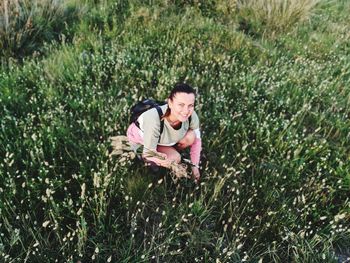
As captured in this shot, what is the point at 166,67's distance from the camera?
490cm

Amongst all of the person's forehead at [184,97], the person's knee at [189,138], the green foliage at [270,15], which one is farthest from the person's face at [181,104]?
the green foliage at [270,15]

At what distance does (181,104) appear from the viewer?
2969mm

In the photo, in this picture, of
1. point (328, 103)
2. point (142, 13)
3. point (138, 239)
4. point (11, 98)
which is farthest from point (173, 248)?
point (142, 13)

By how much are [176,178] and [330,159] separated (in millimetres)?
1835

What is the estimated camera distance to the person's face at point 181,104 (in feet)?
9.62

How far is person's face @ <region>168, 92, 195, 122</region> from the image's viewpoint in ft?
9.62

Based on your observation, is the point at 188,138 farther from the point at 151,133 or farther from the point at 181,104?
the point at 181,104

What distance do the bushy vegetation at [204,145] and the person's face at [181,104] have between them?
0.61 metres

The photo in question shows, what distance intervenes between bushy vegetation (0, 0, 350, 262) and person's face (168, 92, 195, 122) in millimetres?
611

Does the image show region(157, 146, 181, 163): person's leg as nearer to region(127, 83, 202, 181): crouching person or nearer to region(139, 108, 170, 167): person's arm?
region(127, 83, 202, 181): crouching person

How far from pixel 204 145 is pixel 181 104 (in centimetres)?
117

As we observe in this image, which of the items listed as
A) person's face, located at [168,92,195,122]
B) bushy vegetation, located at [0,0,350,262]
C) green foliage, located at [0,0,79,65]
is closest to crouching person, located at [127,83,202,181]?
person's face, located at [168,92,195,122]

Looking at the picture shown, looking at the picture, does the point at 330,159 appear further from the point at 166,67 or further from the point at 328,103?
the point at 166,67

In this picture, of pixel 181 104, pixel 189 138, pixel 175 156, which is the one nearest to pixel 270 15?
pixel 189 138
